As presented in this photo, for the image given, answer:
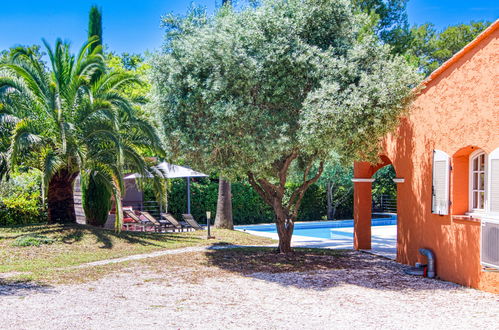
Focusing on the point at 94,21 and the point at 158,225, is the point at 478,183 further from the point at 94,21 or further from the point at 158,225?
the point at 94,21

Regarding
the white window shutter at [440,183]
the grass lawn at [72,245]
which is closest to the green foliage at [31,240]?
the grass lawn at [72,245]

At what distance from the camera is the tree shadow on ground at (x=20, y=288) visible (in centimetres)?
833

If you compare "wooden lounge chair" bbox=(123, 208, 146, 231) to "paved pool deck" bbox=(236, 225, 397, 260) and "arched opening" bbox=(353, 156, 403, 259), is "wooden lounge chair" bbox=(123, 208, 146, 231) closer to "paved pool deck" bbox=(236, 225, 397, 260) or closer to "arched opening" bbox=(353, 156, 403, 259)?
"paved pool deck" bbox=(236, 225, 397, 260)

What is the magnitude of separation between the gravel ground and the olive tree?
2756 millimetres

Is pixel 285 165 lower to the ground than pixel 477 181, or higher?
higher

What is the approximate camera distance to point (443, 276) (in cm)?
1030

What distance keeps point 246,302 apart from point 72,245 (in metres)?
6.76

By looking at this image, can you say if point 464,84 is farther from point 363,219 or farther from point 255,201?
point 255,201

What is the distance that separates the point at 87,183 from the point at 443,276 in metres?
11.3

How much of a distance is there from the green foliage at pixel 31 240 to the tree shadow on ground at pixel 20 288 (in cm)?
356

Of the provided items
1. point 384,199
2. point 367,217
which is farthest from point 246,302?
point 384,199

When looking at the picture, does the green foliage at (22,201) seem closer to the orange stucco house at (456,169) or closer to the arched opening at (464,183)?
the orange stucco house at (456,169)

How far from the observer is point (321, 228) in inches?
914

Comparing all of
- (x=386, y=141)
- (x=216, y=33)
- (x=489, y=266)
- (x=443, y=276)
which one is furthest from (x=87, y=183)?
(x=489, y=266)
